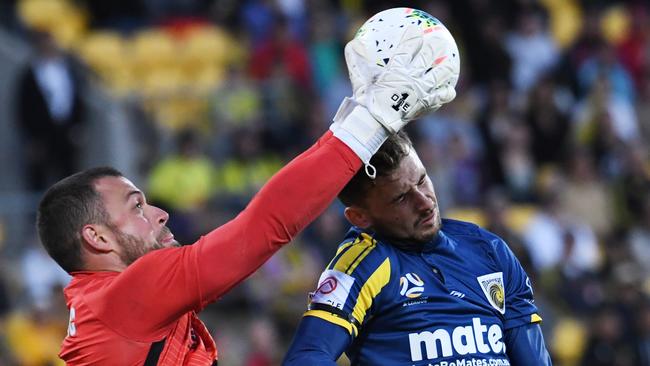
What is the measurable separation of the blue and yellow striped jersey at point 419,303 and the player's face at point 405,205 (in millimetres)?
58

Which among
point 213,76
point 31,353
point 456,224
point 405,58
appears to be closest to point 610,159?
point 213,76

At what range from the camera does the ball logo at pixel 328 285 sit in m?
3.95

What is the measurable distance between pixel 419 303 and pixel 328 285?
31 cm

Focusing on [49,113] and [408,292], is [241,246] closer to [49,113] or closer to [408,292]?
[408,292]

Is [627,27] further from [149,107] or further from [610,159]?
[149,107]

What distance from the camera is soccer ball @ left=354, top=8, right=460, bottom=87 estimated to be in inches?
146

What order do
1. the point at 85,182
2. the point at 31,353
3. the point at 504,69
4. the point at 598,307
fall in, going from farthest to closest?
the point at 504,69, the point at 598,307, the point at 31,353, the point at 85,182

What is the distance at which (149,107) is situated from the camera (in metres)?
12.2

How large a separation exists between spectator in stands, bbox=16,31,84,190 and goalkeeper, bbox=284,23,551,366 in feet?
25.7

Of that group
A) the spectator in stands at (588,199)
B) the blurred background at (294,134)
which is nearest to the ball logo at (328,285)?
the blurred background at (294,134)

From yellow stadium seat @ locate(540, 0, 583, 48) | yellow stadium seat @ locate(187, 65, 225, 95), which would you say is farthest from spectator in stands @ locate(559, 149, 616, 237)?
yellow stadium seat @ locate(187, 65, 225, 95)

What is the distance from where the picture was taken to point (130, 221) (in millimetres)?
4051

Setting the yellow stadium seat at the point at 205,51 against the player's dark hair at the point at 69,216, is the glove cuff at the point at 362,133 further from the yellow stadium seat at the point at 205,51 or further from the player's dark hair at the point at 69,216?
the yellow stadium seat at the point at 205,51

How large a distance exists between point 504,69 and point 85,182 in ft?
31.1
